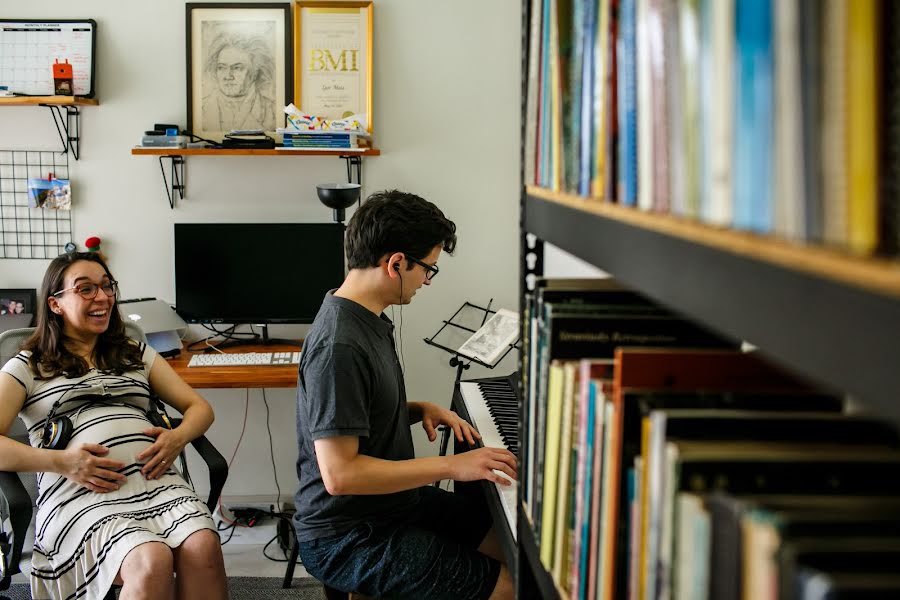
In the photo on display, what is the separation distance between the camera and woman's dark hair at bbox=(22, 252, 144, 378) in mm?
2604

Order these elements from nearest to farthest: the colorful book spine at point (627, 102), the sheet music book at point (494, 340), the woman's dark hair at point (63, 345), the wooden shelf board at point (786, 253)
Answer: the wooden shelf board at point (786, 253) < the colorful book spine at point (627, 102) < the woman's dark hair at point (63, 345) < the sheet music book at point (494, 340)

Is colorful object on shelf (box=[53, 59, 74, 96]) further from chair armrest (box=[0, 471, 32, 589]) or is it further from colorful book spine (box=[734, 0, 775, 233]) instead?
colorful book spine (box=[734, 0, 775, 233])

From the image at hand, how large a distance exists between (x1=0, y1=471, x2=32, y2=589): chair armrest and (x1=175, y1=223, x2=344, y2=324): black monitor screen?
1.27 m

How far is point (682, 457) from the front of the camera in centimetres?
55

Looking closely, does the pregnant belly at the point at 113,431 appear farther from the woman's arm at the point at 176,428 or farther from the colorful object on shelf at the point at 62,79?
the colorful object on shelf at the point at 62,79

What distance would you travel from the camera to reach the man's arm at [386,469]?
183 cm

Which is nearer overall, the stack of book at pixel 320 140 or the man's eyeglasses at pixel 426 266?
the man's eyeglasses at pixel 426 266

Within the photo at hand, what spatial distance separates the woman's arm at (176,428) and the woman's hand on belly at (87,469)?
0.11m

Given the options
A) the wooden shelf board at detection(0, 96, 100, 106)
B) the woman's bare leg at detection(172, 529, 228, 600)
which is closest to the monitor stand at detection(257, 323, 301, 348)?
the wooden shelf board at detection(0, 96, 100, 106)

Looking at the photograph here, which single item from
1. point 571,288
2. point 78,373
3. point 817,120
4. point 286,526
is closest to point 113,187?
point 78,373

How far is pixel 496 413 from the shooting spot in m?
2.47

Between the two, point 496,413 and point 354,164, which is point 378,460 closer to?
point 496,413

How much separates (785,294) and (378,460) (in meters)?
1.55

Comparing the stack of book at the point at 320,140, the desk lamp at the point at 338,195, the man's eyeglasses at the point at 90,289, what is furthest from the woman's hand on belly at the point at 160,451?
the stack of book at the point at 320,140
